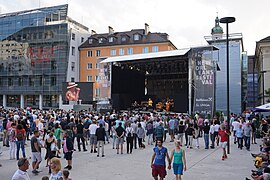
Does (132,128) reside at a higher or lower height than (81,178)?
higher

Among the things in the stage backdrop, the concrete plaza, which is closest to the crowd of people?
the concrete plaza

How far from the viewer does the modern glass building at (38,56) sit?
5538 centimetres

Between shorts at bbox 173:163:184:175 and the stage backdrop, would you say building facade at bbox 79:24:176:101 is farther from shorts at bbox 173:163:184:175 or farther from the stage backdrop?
shorts at bbox 173:163:184:175

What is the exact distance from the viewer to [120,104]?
120ft

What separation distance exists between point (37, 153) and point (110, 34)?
5152cm

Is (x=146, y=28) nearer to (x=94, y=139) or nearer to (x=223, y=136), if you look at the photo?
(x=94, y=139)

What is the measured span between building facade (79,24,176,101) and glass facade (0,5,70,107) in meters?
4.46

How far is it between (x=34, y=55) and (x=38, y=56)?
3.15 feet

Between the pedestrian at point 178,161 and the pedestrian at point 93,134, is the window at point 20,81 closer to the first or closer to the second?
the pedestrian at point 93,134

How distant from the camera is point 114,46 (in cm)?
5675

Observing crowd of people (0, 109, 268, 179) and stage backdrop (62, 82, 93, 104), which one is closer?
crowd of people (0, 109, 268, 179)

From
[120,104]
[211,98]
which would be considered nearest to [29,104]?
[120,104]

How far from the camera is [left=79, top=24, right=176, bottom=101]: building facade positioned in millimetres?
53719

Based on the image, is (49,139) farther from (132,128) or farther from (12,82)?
(12,82)
